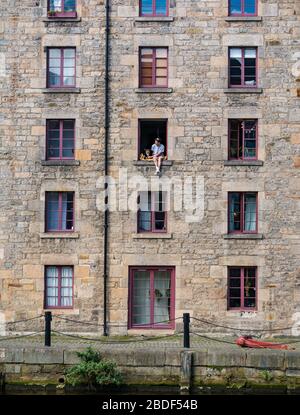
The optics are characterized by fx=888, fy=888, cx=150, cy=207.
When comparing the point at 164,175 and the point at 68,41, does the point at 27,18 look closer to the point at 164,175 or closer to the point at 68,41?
the point at 68,41

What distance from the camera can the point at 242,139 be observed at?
88.9 feet

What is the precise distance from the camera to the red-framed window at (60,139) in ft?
89.2

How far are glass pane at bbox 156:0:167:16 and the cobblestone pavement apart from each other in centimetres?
989

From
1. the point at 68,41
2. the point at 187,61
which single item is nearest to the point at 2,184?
the point at 68,41

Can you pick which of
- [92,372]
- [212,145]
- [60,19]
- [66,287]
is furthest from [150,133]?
[92,372]

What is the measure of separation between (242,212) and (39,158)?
639 cm

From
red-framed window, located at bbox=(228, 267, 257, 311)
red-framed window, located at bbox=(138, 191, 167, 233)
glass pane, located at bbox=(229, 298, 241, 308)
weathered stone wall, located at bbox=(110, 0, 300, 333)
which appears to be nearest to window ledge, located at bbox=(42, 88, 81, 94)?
weathered stone wall, located at bbox=(110, 0, 300, 333)

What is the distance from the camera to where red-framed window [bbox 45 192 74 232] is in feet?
88.9

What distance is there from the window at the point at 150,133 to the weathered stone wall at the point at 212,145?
0.39 metres

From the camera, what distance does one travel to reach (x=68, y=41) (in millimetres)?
27203

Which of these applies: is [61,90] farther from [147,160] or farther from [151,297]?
[151,297]

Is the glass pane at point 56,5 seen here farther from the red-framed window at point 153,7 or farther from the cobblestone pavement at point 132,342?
the cobblestone pavement at point 132,342

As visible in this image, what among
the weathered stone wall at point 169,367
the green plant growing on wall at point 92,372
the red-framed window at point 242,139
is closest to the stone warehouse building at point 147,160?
the red-framed window at point 242,139

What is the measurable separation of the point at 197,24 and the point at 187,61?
1.19 meters
